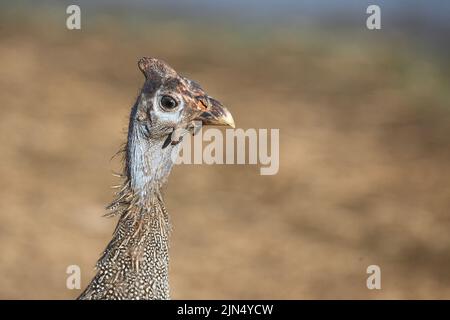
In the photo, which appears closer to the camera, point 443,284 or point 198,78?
point 443,284

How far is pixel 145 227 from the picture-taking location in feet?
17.5

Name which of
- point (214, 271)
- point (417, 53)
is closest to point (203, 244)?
point (214, 271)

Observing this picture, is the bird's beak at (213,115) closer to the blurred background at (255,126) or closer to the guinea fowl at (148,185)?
the guinea fowl at (148,185)

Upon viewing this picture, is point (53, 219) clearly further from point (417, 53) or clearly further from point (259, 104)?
point (417, 53)

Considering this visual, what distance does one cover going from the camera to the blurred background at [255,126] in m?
10.3

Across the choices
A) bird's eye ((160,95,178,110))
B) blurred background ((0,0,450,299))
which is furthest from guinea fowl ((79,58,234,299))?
blurred background ((0,0,450,299))

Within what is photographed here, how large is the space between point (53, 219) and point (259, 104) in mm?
4818

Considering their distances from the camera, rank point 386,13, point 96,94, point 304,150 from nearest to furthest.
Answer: point 304,150
point 96,94
point 386,13

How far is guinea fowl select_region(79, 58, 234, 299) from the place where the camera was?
529cm

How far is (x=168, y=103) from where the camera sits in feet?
17.8
